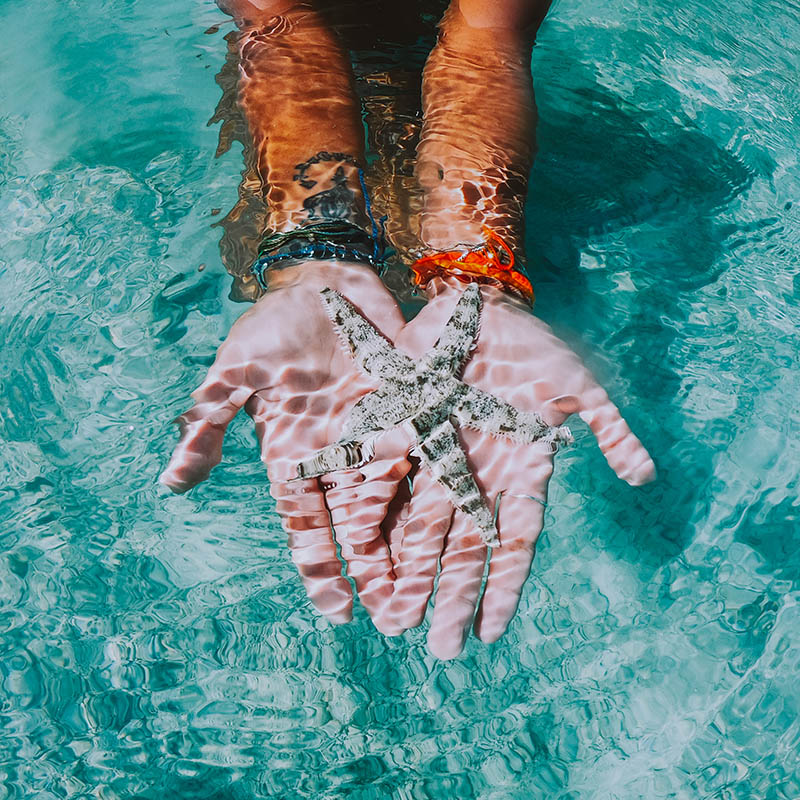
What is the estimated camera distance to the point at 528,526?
2461mm

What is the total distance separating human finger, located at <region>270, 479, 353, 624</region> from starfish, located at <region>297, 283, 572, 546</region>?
7cm

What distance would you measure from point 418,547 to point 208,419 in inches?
28.3

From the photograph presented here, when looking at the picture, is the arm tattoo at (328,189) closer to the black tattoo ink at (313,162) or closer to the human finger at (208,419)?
the black tattoo ink at (313,162)

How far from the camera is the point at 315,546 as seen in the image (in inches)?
95.3

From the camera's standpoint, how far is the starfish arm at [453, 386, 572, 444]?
2500mm

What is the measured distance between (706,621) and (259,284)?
6.47ft

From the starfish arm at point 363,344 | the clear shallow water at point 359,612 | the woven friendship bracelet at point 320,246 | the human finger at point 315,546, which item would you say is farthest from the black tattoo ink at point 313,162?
the human finger at point 315,546

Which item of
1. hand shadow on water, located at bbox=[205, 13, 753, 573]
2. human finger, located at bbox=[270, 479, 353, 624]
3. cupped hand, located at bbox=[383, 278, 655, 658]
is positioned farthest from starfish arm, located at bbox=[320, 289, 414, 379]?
hand shadow on water, located at bbox=[205, 13, 753, 573]

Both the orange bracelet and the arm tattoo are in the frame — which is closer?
the orange bracelet

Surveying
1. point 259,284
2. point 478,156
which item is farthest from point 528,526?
point 478,156

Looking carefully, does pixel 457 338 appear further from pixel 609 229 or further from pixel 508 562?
pixel 609 229

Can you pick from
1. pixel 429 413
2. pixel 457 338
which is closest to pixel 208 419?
pixel 429 413

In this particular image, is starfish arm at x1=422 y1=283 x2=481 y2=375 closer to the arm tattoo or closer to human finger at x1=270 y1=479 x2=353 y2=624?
human finger at x1=270 y1=479 x2=353 y2=624

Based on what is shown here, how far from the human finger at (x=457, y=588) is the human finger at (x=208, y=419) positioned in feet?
2.42
